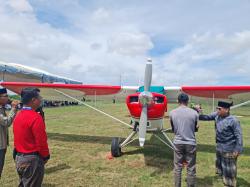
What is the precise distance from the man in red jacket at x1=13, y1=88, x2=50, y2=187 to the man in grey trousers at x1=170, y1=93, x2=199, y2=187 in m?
2.35

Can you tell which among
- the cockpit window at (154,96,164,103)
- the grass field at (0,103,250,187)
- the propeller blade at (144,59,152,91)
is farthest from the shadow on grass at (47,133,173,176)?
the propeller blade at (144,59,152,91)

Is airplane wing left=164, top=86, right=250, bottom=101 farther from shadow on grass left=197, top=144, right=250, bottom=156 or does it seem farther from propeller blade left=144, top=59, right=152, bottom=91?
propeller blade left=144, top=59, right=152, bottom=91

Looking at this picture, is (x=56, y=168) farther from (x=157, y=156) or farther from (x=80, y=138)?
(x=80, y=138)

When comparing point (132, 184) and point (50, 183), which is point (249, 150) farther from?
point (50, 183)

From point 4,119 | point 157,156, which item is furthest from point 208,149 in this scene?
point 4,119

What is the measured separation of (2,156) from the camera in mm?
4094

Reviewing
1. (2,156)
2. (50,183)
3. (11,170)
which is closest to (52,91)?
(11,170)

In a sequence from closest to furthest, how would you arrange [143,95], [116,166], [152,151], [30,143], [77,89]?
[30,143] < [143,95] < [116,166] < [152,151] < [77,89]

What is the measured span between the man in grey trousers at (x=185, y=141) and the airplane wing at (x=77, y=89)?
3.84m

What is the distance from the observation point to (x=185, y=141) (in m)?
4.52

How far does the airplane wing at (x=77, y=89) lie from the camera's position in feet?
28.8

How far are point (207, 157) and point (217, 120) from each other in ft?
8.94

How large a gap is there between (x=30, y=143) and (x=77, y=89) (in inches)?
245

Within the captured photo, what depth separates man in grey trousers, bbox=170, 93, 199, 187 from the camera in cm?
451
